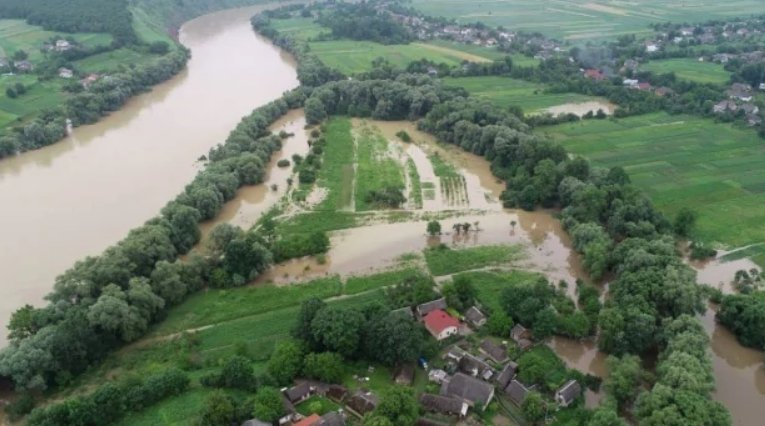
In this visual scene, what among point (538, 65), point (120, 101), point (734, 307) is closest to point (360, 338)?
point (734, 307)

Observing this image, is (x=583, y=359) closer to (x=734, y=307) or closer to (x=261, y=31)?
(x=734, y=307)

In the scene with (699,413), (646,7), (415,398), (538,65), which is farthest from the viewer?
(646,7)

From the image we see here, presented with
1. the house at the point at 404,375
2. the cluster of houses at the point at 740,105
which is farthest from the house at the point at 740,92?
the house at the point at 404,375

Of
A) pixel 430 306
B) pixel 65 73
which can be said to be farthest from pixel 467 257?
pixel 65 73

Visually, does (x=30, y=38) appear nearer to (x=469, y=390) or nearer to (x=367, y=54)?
(x=367, y=54)

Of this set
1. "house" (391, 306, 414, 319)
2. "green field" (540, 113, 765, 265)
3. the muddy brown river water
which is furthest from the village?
"green field" (540, 113, 765, 265)

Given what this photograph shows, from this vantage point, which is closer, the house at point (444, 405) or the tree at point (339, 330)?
the house at point (444, 405)

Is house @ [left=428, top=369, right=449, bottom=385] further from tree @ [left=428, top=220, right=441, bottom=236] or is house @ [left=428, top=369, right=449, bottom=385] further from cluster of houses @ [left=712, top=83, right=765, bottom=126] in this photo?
cluster of houses @ [left=712, top=83, right=765, bottom=126]

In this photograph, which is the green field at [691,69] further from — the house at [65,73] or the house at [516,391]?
the house at [65,73]
